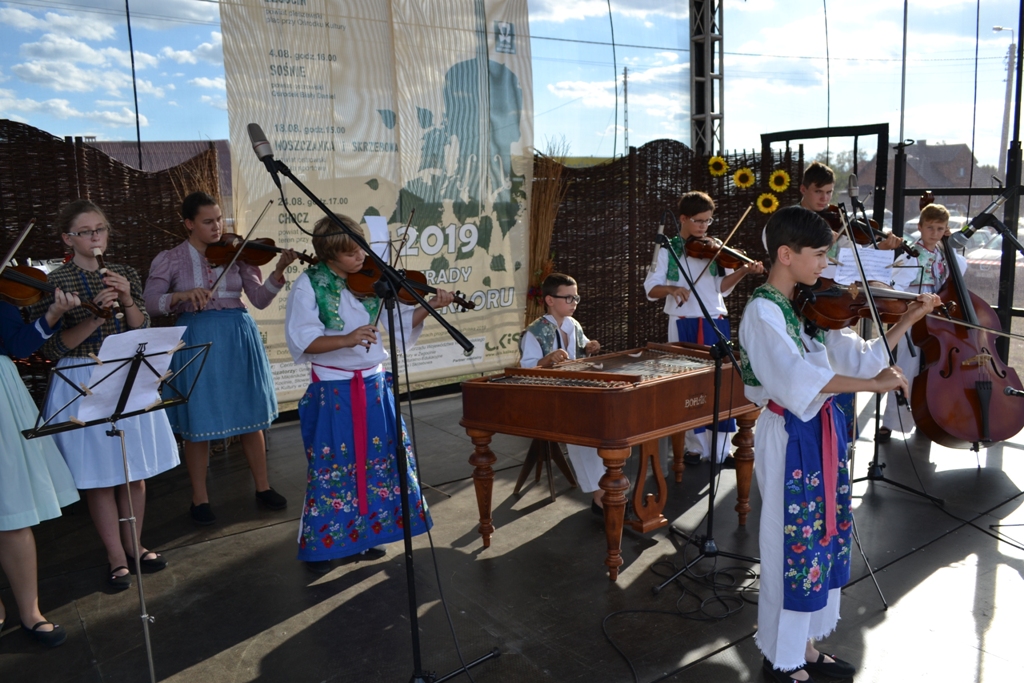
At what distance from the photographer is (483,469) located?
12.7ft

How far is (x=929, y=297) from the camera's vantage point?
2.65 meters

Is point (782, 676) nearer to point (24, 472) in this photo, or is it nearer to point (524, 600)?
point (524, 600)

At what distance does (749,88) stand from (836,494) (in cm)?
761

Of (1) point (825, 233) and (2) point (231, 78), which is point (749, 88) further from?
(1) point (825, 233)

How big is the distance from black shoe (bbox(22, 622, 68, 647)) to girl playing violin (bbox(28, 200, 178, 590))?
0.47 meters

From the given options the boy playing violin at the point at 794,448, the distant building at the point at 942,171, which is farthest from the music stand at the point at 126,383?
the distant building at the point at 942,171

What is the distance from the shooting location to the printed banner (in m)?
5.71

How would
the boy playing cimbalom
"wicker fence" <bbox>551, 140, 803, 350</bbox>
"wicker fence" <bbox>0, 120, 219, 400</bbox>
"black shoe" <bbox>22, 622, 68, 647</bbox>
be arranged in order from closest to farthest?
"black shoe" <bbox>22, 622, 68, 647</bbox>
the boy playing cimbalom
"wicker fence" <bbox>0, 120, 219, 400</bbox>
"wicker fence" <bbox>551, 140, 803, 350</bbox>

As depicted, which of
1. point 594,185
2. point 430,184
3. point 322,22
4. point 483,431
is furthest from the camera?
point 594,185

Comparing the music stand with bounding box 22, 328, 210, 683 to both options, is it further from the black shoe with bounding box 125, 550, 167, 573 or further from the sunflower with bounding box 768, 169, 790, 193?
the sunflower with bounding box 768, 169, 790, 193

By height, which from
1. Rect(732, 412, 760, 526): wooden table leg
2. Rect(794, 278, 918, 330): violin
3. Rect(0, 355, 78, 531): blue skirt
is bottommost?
Rect(732, 412, 760, 526): wooden table leg

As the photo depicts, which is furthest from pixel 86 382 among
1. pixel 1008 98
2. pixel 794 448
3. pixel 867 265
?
pixel 1008 98

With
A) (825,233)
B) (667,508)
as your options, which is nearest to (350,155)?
(667,508)

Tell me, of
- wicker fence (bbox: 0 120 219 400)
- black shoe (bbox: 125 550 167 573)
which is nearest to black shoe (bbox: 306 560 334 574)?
black shoe (bbox: 125 550 167 573)
